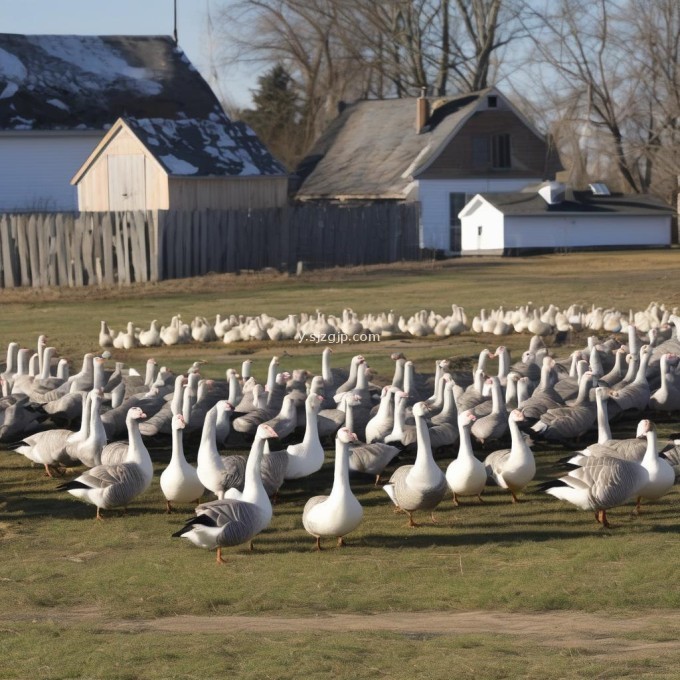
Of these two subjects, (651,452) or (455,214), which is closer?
(651,452)

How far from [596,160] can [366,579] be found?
70200 mm

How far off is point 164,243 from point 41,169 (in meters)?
14.8

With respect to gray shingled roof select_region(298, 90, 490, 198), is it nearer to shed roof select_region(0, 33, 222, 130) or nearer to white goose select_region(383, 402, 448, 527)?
shed roof select_region(0, 33, 222, 130)

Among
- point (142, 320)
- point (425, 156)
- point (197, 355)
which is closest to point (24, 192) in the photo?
point (425, 156)

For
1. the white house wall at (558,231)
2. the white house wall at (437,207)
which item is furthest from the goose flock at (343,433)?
the white house wall at (437,207)

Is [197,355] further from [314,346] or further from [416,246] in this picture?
[416,246]

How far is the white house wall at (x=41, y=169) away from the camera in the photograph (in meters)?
53.1

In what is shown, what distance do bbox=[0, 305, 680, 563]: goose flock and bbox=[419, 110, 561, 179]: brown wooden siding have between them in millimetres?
41438

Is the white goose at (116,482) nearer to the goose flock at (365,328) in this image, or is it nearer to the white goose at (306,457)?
the white goose at (306,457)

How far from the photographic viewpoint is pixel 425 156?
63.0 metres

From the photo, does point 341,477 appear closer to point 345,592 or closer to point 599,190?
point 345,592

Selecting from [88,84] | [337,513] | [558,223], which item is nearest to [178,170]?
[88,84]

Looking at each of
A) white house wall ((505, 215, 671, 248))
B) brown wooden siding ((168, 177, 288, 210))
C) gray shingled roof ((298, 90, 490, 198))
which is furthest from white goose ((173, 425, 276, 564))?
gray shingled roof ((298, 90, 490, 198))

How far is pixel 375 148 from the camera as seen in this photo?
6712cm
